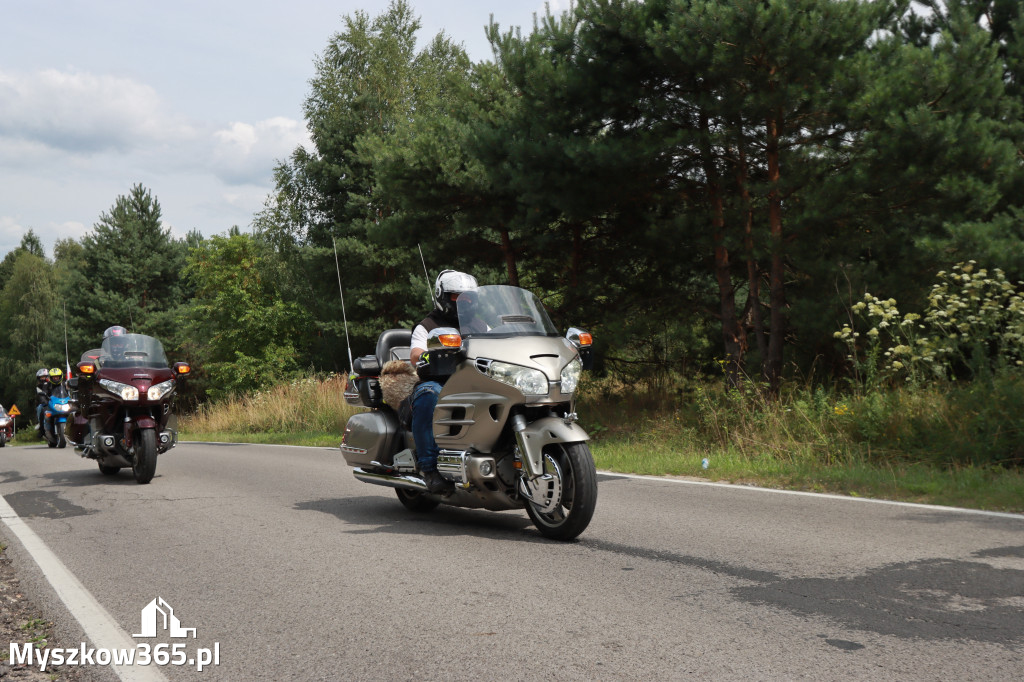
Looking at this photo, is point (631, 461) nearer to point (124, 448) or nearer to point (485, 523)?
point (485, 523)

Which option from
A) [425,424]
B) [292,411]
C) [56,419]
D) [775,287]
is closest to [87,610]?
[425,424]

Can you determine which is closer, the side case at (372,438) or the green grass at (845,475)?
the side case at (372,438)

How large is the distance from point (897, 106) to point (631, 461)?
18.8ft

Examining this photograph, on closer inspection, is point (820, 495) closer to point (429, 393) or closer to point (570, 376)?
point (570, 376)

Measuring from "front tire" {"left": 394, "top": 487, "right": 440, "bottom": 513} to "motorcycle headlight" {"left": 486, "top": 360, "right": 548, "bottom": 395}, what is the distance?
6.75ft

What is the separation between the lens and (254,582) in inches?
206

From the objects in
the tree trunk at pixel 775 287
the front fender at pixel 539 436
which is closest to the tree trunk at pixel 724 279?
the tree trunk at pixel 775 287

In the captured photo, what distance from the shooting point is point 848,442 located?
10.3 meters

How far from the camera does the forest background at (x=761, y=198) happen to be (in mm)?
10977

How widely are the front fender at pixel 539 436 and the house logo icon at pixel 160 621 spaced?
2383mm

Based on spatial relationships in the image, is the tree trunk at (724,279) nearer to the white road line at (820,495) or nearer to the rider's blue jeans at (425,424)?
the white road line at (820,495)

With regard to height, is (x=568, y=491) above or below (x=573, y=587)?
above

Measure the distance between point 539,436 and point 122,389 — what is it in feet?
21.5

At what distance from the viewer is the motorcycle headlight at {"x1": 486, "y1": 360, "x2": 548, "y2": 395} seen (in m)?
5.97
